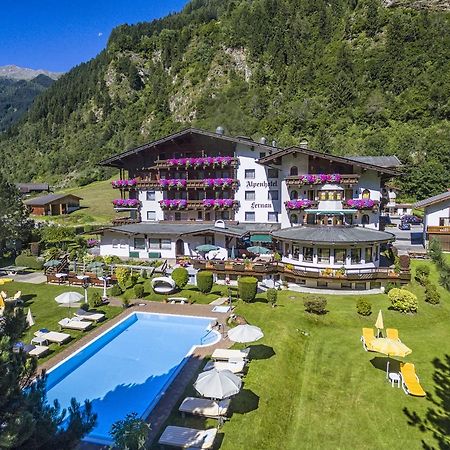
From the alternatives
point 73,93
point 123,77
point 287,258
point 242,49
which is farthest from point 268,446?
point 73,93

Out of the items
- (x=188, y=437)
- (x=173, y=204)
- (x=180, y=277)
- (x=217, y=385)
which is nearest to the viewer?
(x=188, y=437)

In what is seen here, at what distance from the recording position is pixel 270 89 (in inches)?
5089

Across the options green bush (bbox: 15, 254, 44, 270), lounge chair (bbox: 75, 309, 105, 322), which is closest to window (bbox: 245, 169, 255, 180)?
lounge chair (bbox: 75, 309, 105, 322)

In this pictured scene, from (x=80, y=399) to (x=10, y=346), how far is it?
425 inches

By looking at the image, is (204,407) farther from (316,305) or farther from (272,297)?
(272,297)

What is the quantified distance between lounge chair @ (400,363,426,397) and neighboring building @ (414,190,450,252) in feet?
92.4

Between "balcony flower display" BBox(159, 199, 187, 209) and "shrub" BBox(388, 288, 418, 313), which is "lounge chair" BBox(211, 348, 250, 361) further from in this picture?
"balcony flower display" BBox(159, 199, 187, 209)

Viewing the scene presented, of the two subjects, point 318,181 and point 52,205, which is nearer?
point 318,181

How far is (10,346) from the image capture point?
28.6ft

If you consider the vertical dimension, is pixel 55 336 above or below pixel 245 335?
below

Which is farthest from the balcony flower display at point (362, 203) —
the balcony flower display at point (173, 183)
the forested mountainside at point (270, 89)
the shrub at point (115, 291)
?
the forested mountainside at point (270, 89)

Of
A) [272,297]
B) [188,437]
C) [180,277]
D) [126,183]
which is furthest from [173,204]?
[188,437]

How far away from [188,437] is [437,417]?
1103 cm

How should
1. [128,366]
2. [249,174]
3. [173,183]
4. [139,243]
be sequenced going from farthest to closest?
1. [173,183]
2. [249,174]
3. [139,243]
4. [128,366]
